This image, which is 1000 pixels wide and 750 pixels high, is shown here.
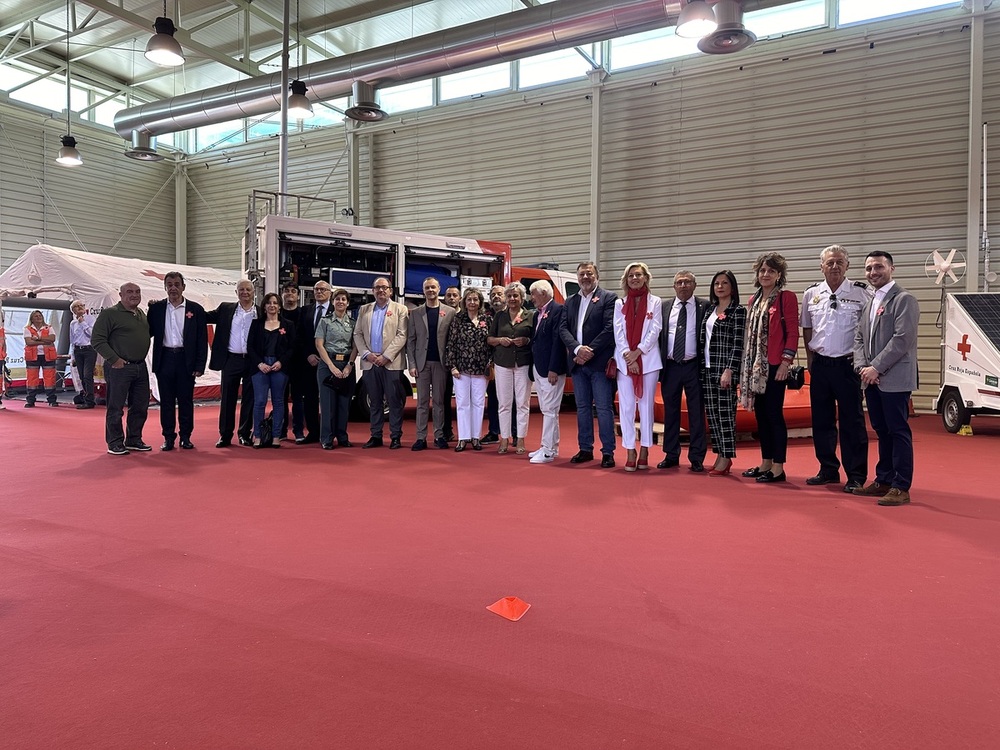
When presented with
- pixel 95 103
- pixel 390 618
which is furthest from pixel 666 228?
pixel 95 103

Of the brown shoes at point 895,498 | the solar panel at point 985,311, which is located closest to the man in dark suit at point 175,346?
→ the brown shoes at point 895,498

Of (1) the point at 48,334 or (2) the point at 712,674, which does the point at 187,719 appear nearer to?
(2) the point at 712,674

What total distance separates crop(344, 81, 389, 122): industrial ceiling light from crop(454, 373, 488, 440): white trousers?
22.9ft

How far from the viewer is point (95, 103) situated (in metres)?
16.4

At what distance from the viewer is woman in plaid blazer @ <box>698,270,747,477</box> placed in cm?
539

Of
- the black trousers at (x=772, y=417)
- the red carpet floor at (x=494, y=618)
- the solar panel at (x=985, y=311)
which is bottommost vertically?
the red carpet floor at (x=494, y=618)

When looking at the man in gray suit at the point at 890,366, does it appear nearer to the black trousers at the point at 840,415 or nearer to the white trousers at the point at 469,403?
the black trousers at the point at 840,415

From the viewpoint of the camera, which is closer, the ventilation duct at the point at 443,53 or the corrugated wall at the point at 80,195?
the ventilation duct at the point at 443,53

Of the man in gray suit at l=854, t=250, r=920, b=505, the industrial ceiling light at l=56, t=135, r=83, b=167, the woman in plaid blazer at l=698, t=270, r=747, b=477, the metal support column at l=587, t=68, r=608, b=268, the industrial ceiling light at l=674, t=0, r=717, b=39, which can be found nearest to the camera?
the man in gray suit at l=854, t=250, r=920, b=505

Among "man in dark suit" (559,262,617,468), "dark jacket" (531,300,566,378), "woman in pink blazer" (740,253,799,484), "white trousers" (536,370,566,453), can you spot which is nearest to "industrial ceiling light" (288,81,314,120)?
"dark jacket" (531,300,566,378)

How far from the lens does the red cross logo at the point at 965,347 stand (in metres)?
8.30

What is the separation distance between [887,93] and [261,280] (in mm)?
10563

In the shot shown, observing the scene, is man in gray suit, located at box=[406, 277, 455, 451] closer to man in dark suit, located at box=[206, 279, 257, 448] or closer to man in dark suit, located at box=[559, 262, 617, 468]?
man in dark suit, located at box=[559, 262, 617, 468]

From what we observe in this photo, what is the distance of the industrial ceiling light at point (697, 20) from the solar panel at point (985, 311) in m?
4.90
